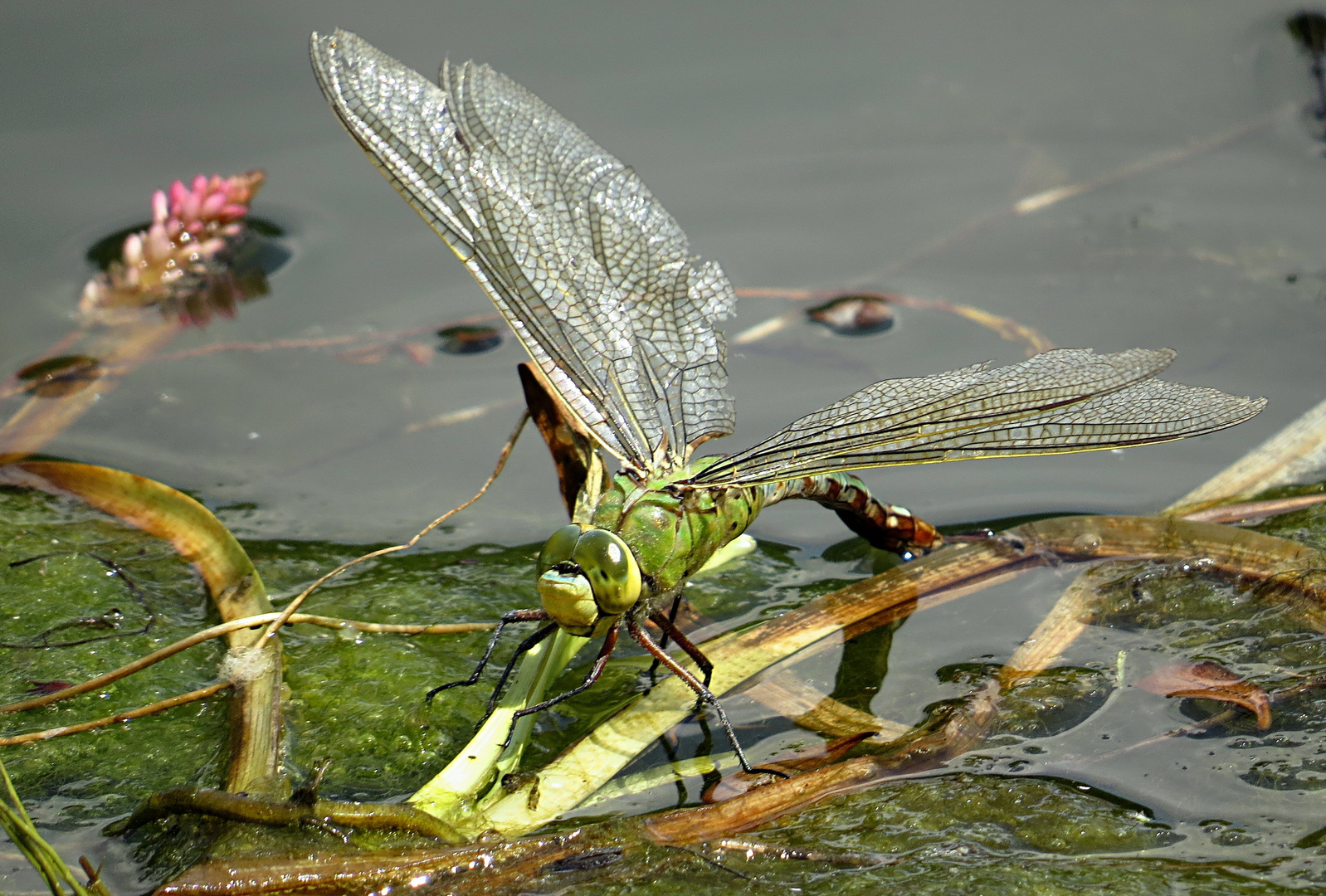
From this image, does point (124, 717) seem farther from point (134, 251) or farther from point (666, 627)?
point (134, 251)

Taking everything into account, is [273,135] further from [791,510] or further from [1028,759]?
[1028,759]

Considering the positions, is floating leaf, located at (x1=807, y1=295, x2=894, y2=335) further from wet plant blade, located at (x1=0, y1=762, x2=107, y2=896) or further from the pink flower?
wet plant blade, located at (x1=0, y1=762, x2=107, y2=896)

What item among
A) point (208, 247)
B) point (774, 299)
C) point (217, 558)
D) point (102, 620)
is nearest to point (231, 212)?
point (208, 247)

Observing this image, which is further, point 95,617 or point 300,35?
point 300,35

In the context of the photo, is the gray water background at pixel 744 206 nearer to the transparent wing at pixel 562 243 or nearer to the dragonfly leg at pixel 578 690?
the transparent wing at pixel 562 243

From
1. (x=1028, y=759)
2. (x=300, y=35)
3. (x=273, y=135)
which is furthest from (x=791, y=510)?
(x=300, y=35)

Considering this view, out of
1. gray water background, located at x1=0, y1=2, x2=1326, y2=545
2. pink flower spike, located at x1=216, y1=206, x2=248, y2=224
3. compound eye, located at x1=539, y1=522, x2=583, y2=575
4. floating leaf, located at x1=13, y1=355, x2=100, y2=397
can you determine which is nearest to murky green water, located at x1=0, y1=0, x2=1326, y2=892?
gray water background, located at x1=0, y1=2, x2=1326, y2=545
